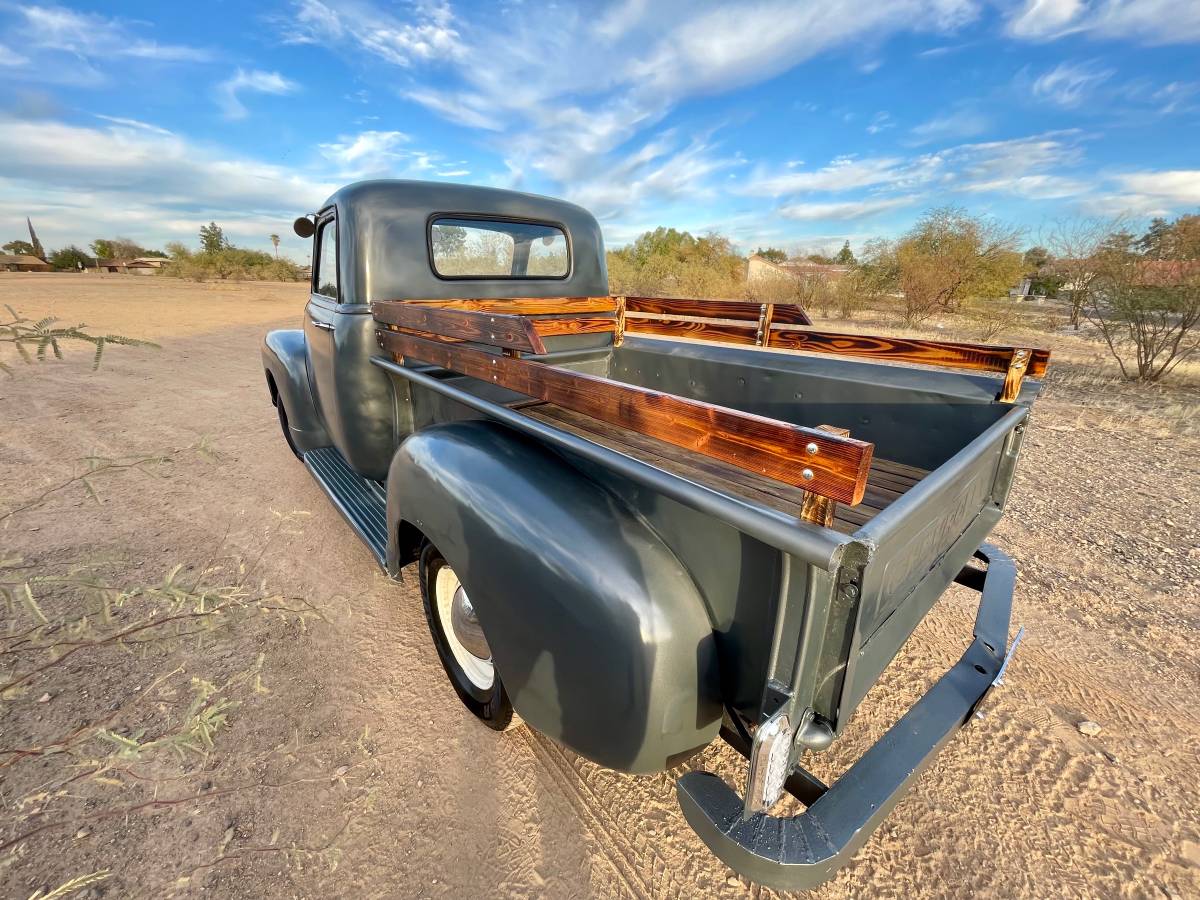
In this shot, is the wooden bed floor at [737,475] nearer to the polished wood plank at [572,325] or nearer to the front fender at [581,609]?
the front fender at [581,609]

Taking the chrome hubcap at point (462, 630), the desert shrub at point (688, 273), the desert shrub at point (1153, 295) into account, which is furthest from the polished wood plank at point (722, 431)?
the desert shrub at point (688, 273)

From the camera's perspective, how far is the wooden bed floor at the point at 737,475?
1.69 metres

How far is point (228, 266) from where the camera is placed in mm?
33812

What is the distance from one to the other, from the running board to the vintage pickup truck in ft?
0.08

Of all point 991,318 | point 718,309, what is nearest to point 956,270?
point 991,318

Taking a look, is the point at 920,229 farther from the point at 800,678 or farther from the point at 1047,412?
the point at 800,678

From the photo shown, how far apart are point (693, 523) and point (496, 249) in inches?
110

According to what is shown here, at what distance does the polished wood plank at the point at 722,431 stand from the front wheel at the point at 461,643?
93 centimetres

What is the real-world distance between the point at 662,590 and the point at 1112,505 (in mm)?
4802

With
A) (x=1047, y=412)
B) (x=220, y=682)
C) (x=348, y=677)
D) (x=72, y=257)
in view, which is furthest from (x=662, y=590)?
(x=72, y=257)

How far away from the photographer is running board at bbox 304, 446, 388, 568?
267cm

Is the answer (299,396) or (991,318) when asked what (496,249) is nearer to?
(299,396)

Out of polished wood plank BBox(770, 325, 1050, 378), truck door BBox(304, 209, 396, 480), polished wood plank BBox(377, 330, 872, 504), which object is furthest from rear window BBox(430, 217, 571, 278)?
polished wood plank BBox(377, 330, 872, 504)

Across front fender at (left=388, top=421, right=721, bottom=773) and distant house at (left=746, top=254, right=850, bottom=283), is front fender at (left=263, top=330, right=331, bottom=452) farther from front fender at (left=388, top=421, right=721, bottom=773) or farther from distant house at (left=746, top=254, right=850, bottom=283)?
distant house at (left=746, top=254, right=850, bottom=283)
